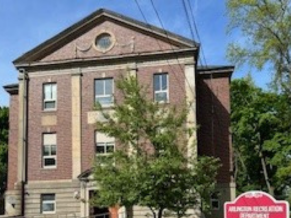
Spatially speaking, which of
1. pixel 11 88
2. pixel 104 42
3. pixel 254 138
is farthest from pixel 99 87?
pixel 254 138

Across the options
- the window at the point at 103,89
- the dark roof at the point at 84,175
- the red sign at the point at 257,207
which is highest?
the window at the point at 103,89

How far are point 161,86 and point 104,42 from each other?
15.4 feet

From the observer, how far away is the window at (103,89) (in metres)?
34.4

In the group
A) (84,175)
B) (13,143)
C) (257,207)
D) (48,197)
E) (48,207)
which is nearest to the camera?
(257,207)

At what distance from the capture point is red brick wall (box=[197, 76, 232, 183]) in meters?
35.3

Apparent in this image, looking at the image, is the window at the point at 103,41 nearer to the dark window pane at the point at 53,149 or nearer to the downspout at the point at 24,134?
the downspout at the point at 24,134

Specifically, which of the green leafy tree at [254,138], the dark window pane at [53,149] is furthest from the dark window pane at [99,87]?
the green leafy tree at [254,138]

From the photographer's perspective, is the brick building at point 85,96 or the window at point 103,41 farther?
the window at point 103,41

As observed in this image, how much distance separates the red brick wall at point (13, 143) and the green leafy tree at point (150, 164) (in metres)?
16.0

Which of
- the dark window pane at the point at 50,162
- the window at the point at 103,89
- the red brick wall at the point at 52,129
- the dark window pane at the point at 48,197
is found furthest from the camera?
the dark window pane at the point at 50,162

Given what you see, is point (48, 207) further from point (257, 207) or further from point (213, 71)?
point (257, 207)

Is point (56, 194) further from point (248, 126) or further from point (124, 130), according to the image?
point (248, 126)

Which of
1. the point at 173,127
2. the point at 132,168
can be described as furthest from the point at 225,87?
the point at 132,168

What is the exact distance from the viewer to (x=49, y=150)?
34812mm
